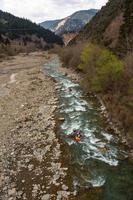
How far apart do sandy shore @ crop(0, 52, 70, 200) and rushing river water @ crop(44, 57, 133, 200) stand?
3.10 ft

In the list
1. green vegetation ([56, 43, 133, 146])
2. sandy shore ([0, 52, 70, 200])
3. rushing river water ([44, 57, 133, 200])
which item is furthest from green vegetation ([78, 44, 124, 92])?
sandy shore ([0, 52, 70, 200])

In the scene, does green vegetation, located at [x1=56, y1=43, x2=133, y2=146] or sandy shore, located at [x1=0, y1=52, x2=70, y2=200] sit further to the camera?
green vegetation, located at [x1=56, y1=43, x2=133, y2=146]

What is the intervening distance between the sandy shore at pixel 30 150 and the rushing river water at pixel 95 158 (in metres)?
0.95

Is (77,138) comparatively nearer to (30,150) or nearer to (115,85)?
(30,150)

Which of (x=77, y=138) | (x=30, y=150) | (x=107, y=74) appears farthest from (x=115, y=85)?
(x=30, y=150)

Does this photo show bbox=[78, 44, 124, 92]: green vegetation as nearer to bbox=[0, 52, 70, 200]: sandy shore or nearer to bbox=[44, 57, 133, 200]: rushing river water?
bbox=[44, 57, 133, 200]: rushing river water

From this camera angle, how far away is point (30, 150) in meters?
22.8

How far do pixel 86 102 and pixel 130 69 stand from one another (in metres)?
6.11

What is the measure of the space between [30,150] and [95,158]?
4.64 m

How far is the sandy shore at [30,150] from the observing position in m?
17.4

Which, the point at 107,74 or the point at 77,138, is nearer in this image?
the point at 77,138

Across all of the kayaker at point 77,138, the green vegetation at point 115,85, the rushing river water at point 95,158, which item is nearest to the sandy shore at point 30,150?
the rushing river water at point 95,158

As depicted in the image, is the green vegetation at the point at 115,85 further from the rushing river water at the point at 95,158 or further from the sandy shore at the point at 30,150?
the sandy shore at the point at 30,150

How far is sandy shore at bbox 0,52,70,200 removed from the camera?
17359 mm
